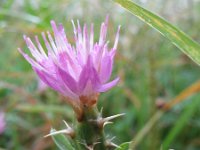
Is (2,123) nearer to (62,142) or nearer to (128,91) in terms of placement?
(128,91)

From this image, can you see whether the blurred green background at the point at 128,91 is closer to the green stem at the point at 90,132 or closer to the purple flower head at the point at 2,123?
the purple flower head at the point at 2,123

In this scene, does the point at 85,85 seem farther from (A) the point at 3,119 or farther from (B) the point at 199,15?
(B) the point at 199,15

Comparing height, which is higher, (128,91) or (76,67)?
(76,67)

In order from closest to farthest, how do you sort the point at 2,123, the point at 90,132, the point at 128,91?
the point at 90,132
the point at 2,123
the point at 128,91

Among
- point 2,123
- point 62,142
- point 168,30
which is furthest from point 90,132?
point 2,123

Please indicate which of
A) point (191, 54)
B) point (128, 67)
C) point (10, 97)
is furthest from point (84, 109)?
point (128, 67)

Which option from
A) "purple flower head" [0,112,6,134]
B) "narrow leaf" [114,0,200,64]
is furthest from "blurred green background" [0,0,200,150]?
"narrow leaf" [114,0,200,64]

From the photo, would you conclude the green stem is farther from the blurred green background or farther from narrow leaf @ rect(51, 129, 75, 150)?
the blurred green background
